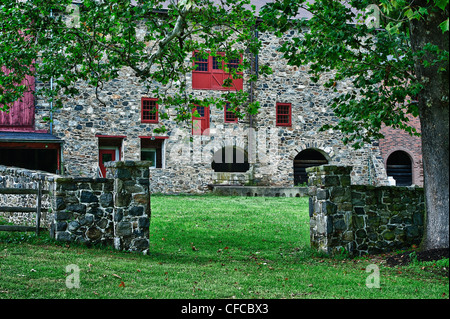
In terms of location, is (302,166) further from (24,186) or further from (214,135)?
(24,186)

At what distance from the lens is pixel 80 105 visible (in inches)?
854

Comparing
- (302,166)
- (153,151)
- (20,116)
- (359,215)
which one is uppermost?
(20,116)

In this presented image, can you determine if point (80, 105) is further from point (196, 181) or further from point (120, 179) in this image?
point (120, 179)

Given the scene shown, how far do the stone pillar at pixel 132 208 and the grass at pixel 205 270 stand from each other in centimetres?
31

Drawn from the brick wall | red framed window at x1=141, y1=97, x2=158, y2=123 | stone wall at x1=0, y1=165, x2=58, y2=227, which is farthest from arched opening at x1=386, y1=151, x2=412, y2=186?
stone wall at x1=0, y1=165, x2=58, y2=227

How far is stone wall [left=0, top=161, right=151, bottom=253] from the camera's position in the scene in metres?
8.91

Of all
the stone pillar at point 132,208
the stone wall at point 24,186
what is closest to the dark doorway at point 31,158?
the stone wall at point 24,186

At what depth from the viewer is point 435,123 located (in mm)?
7402

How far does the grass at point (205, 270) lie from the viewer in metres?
5.91

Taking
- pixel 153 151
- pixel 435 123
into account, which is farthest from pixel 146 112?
pixel 435 123

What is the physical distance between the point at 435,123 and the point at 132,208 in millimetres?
5513
